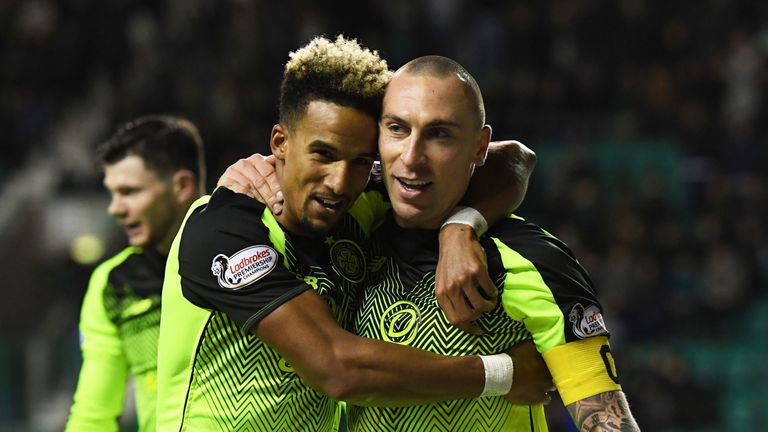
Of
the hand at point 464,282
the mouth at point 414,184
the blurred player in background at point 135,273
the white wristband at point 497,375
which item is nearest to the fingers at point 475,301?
the hand at point 464,282

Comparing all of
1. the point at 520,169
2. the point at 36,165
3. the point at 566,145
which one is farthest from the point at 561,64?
the point at 520,169

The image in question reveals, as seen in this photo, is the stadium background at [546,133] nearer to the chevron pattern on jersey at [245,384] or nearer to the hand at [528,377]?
the hand at [528,377]

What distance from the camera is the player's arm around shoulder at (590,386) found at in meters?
3.16

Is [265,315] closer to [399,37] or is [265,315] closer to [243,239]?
[243,239]

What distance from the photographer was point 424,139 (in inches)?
132

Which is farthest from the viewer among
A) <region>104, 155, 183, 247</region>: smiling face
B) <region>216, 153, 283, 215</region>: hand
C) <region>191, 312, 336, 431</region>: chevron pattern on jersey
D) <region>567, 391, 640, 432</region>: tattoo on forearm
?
<region>104, 155, 183, 247</region>: smiling face

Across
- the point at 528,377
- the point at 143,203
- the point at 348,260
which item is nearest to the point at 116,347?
the point at 143,203

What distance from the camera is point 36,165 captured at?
1106cm

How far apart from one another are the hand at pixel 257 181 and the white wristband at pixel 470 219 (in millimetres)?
543

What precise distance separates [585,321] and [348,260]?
79cm

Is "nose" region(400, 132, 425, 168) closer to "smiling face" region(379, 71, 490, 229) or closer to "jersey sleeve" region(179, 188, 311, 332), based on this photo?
"smiling face" region(379, 71, 490, 229)

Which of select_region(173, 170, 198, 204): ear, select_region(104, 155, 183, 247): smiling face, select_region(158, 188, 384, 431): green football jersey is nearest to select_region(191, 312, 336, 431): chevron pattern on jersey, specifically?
select_region(158, 188, 384, 431): green football jersey

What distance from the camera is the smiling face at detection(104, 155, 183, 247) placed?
479cm

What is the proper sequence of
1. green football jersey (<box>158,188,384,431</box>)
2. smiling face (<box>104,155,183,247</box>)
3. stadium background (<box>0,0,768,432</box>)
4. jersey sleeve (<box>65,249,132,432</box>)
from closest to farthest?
green football jersey (<box>158,188,384,431</box>) → jersey sleeve (<box>65,249,132,432</box>) → smiling face (<box>104,155,183,247</box>) → stadium background (<box>0,0,768,432</box>)
